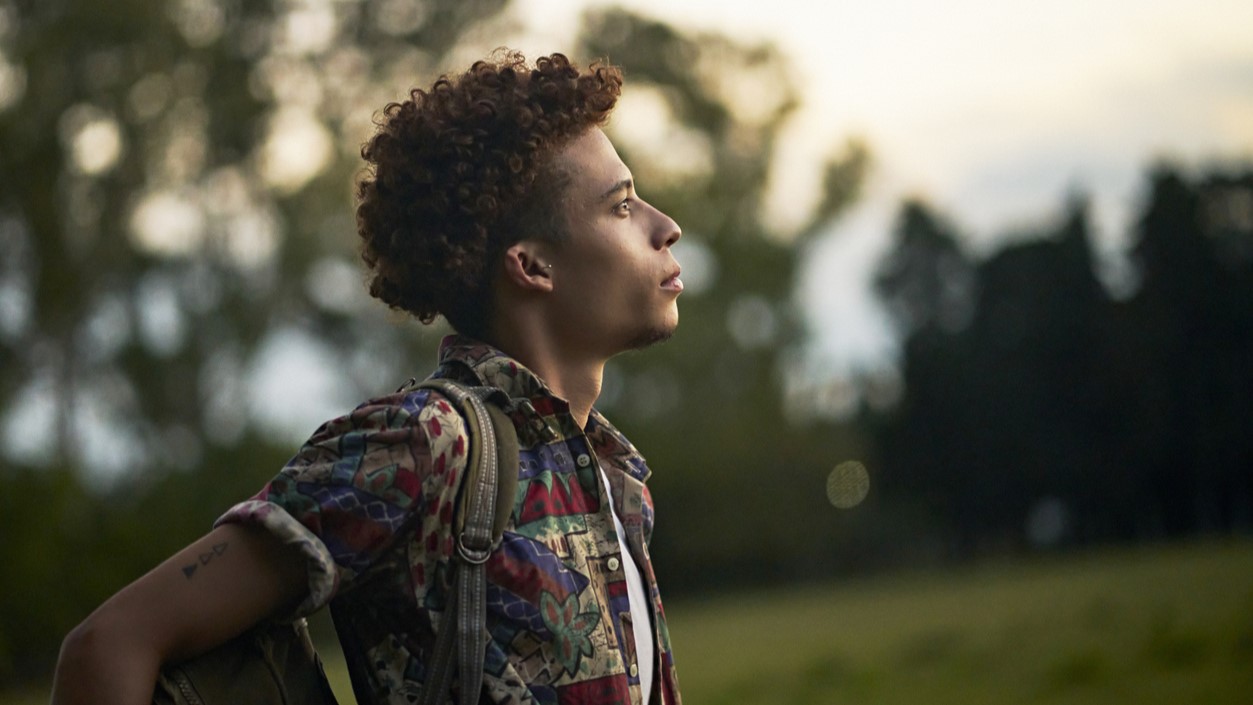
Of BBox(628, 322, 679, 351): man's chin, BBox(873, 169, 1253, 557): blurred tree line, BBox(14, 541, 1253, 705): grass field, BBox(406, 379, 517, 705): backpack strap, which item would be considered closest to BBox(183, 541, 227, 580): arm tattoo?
BBox(406, 379, 517, 705): backpack strap

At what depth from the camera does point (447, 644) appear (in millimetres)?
2168

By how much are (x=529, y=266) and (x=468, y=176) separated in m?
0.20

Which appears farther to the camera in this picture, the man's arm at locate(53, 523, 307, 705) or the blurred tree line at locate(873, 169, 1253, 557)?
the blurred tree line at locate(873, 169, 1253, 557)

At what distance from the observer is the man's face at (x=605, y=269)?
2.67 meters

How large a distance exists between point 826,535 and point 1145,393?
9.51 metres

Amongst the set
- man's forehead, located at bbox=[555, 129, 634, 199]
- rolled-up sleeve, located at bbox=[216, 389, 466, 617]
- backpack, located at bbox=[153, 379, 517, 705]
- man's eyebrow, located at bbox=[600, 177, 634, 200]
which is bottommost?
backpack, located at bbox=[153, 379, 517, 705]

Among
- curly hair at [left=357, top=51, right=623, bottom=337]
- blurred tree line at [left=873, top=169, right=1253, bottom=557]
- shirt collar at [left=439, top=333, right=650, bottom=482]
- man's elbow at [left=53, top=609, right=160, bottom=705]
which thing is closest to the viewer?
man's elbow at [left=53, top=609, right=160, bottom=705]

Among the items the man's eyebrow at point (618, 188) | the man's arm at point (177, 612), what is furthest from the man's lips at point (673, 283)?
the man's arm at point (177, 612)

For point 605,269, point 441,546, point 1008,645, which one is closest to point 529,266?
point 605,269

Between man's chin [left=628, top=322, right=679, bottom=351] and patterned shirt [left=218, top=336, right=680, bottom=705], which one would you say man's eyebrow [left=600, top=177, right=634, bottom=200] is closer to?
Result: man's chin [left=628, top=322, right=679, bottom=351]

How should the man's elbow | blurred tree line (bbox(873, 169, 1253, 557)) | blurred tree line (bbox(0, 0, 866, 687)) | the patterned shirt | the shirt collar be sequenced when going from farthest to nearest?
blurred tree line (bbox(873, 169, 1253, 557)) < blurred tree line (bbox(0, 0, 866, 687)) < the shirt collar < the patterned shirt < the man's elbow

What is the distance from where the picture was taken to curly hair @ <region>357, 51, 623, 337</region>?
8.64ft

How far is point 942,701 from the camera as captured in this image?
37.5 feet

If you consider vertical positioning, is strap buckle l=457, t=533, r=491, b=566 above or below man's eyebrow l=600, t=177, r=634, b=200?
below
